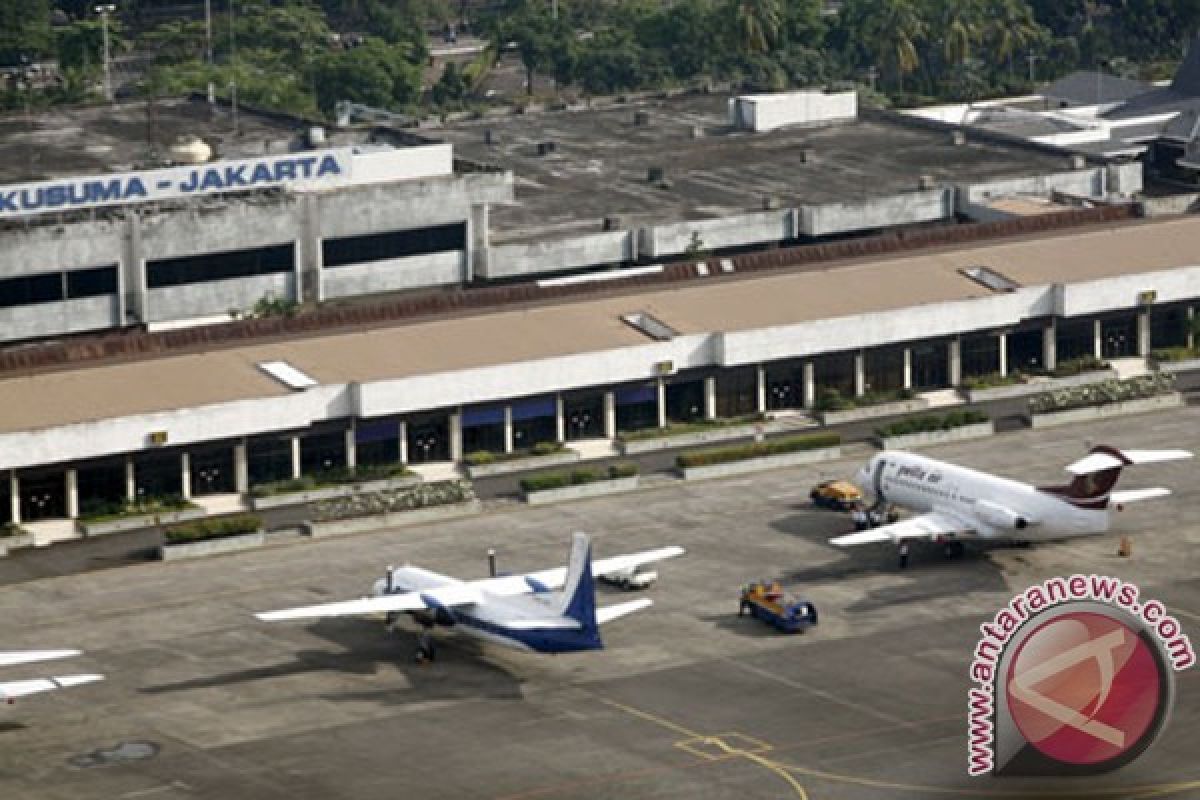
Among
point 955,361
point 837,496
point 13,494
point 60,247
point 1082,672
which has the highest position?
point 60,247

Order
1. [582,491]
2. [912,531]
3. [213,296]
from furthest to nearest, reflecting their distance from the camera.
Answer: [213,296], [582,491], [912,531]

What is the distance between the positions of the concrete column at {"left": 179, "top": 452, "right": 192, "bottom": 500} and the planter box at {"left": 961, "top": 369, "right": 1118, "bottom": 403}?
47.2 m

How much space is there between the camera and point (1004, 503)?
148375 mm

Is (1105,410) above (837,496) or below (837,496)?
above

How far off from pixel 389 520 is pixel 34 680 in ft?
105

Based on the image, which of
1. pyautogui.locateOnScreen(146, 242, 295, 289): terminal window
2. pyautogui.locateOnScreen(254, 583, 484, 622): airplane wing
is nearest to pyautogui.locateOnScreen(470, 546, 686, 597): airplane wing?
pyautogui.locateOnScreen(254, 583, 484, 622): airplane wing

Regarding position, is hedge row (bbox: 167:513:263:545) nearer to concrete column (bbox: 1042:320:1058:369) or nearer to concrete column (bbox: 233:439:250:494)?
concrete column (bbox: 233:439:250:494)

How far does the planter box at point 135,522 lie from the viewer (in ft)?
525

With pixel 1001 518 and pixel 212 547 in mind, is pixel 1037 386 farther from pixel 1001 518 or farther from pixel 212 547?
pixel 212 547

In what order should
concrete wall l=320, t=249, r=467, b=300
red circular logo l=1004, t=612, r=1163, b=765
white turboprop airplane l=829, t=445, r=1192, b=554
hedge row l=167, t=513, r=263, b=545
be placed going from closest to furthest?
red circular logo l=1004, t=612, r=1163, b=765 < white turboprop airplane l=829, t=445, r=1192, b=554 < hedge row l=167, t=513, r=263, b=545 < concrete wall l=320, t=249, r=467, b=300

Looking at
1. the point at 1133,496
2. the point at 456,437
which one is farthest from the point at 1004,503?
the point at 456,437

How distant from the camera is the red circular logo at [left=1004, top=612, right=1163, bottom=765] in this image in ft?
350

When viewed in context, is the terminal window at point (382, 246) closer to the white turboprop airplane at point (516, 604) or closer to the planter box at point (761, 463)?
the planter box at point (761, 463)

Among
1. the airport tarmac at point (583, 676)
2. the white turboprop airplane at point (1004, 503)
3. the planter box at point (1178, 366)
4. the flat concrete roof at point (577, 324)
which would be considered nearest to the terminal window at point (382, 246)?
the flat concrete roof at point (577, 324)
